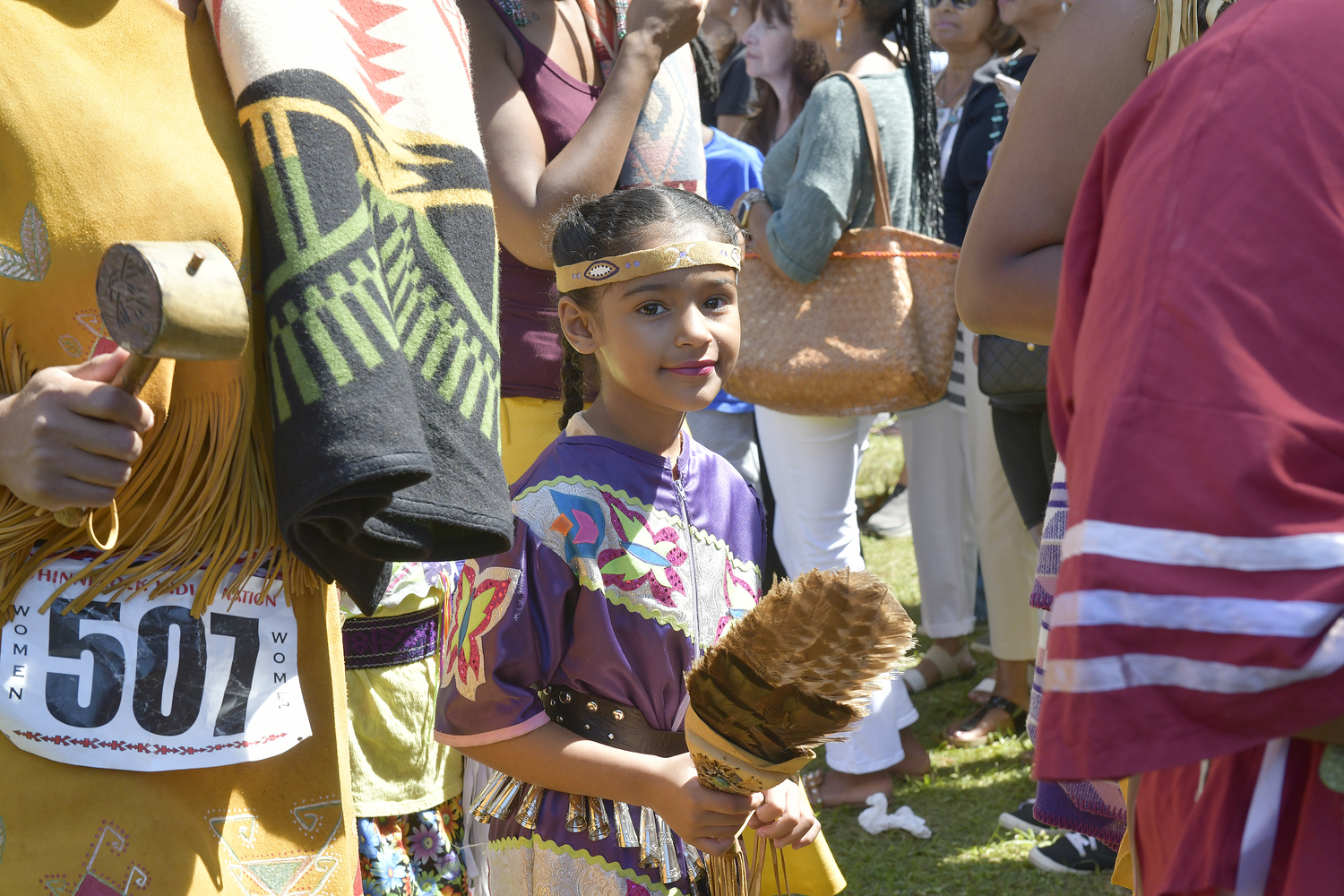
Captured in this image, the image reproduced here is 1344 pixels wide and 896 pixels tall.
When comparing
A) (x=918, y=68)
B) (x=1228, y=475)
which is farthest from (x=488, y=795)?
(x=918, y=68)

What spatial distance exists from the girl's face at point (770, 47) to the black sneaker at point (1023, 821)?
9.75ft

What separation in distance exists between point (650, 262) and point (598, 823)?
906 mm

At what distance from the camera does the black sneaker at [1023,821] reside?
11.6 feet

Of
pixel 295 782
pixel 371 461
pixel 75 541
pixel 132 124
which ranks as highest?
pixel 132 124

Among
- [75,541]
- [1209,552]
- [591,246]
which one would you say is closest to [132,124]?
[75,541]

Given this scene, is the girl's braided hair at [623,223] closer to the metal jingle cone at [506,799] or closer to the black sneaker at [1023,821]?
the metal jingle cone at [506,799]

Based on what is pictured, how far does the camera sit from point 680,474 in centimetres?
206

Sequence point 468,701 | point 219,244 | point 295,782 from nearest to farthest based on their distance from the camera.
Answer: point 219,244 → point 295,782 → point 468,701

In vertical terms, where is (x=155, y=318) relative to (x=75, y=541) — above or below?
above

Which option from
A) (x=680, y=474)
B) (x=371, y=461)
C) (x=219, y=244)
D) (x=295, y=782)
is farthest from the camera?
(x=680, y=474)

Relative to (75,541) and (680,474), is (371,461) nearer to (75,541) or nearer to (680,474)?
(75,541)

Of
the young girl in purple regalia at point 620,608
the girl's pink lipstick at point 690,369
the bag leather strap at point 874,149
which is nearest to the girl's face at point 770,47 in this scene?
the bag leather strap at point 874,149

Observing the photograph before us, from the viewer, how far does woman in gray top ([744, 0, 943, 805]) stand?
11.4 feet

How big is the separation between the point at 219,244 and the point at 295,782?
2.05 ft
